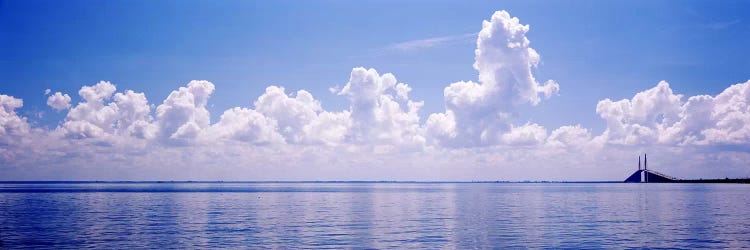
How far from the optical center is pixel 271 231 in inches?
2522

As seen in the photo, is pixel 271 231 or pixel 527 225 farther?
pixel 527 225

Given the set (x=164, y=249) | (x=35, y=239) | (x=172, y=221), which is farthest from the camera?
(x=172, y=221)

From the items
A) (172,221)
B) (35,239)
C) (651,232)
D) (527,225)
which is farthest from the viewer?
(172,221)

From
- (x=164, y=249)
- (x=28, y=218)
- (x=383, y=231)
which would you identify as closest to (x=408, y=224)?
(x=383, y=231)

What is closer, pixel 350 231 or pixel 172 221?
pixel 350 231

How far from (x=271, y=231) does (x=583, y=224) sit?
3607cm

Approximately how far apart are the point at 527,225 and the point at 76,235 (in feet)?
157

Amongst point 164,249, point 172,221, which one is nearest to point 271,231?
point 164,249

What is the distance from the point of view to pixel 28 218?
8200cm

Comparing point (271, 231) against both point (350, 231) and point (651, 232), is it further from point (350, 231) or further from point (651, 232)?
point (651, 232)

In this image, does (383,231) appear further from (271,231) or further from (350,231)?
(271,231)

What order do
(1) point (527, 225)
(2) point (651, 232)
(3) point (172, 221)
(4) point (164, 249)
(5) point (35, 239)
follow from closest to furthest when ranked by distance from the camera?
(4) point (164, 249) < (5) point (35, 239) < (2) point (651, 232) < (1) point (527, 225) < (3) point (172, 221)

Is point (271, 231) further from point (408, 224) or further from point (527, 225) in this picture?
point (527, 225)

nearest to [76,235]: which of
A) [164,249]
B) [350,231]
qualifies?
[164,249]
